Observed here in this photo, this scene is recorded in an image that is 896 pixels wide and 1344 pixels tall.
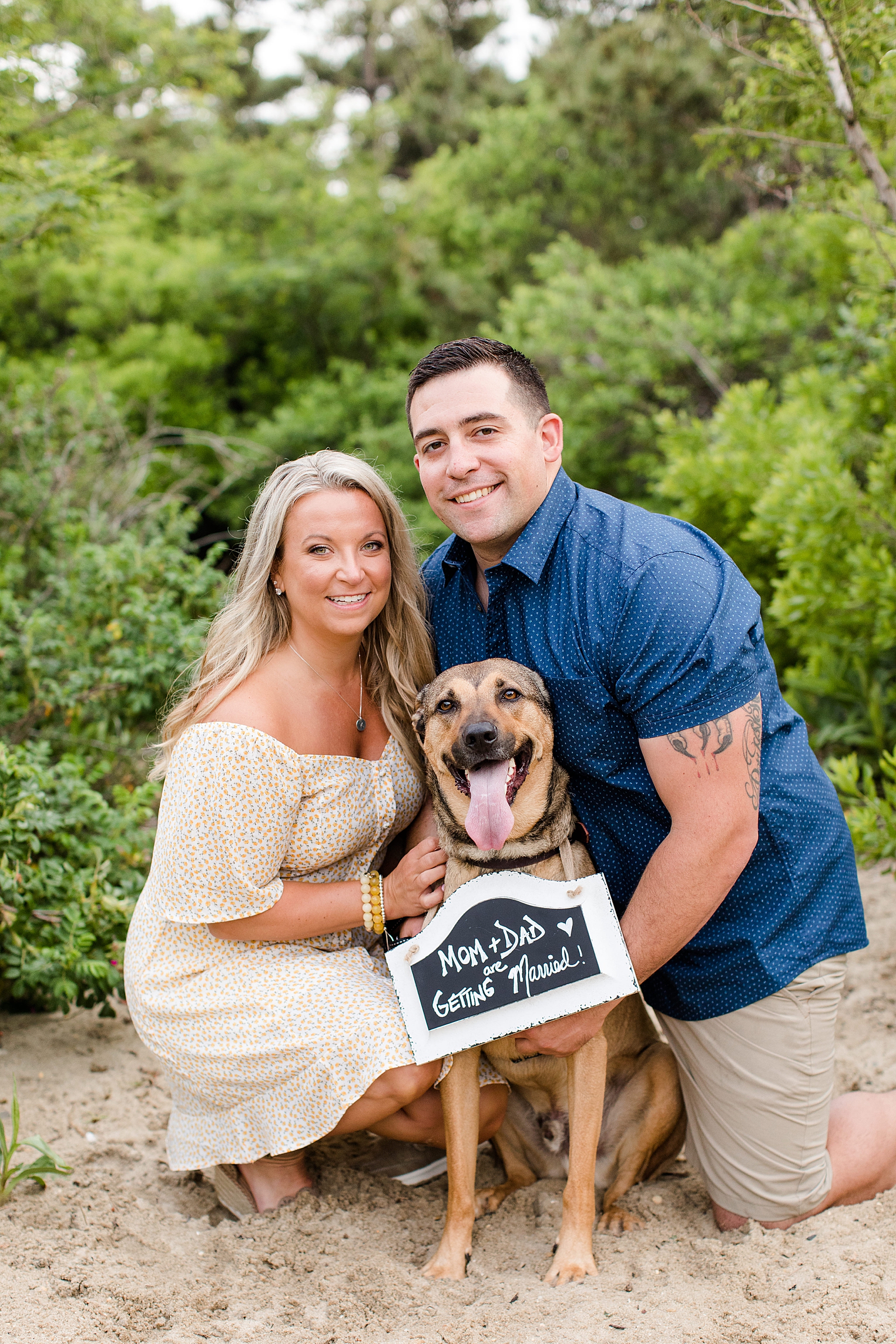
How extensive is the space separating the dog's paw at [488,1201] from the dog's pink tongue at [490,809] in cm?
110

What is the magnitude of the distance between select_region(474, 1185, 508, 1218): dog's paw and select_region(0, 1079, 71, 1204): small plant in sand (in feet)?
3.95

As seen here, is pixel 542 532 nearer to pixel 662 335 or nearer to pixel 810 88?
pixel 810 88

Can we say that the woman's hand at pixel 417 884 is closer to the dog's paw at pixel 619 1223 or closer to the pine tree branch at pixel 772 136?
the dog's paw at pixel 619 1223

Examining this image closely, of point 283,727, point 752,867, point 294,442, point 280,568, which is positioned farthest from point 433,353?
point 294,442

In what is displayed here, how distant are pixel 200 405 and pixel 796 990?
1078 centimetres

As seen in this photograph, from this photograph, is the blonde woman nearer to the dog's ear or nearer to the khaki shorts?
the dog's ear

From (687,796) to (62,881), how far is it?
7.56 ft

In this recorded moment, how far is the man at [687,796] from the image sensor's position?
8.20ft

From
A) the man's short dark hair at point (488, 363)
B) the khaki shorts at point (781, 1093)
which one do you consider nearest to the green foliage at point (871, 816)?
the khaki shorts at point (781, 1093)

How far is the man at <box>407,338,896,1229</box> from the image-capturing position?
2498 mm

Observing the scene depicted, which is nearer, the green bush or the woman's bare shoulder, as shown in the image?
the woman's bare shoulder

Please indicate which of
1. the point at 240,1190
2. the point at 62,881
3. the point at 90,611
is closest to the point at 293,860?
the point at 240,1190

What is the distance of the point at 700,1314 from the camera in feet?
7.74

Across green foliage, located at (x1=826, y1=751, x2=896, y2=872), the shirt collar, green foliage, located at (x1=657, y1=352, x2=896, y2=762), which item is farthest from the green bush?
green foliage, located at (x1=657, y1=352, x2=896, y2=762)
